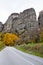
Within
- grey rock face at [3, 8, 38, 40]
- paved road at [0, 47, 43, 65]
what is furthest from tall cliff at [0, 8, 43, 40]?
paved road at [0, 47, 43, 65]

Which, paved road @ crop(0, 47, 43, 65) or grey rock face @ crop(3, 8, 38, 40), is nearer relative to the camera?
paved road @ crop(0, 47, 43, 65)

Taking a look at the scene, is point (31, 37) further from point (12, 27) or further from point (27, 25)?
point (12, 27)

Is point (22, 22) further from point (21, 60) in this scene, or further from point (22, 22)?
point (21, 60)

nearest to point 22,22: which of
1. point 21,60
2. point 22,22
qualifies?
point 22,22

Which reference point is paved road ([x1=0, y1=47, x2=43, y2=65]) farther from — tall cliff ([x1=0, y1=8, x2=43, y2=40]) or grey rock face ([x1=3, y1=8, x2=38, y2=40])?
grey rock face ([x1=3, y1=8, x2=38, y2=40])

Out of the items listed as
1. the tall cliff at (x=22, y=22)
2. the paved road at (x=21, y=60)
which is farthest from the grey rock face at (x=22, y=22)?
the paved road at (x=21, y=60)

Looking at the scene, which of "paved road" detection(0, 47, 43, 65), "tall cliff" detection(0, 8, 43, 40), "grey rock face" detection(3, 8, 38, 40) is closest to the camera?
"paved road" detection(0, 47, 43, 65)

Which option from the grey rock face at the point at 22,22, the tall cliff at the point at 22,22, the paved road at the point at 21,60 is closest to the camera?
the paved road at the point at 21,60

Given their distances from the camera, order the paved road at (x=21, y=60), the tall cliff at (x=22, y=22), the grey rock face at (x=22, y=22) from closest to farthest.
→ the paved road at (x=21, y=60)
the tall cliff at (x=22, y=22)
the grey rock face at (x=22, y=22)

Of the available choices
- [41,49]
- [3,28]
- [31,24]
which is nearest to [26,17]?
[31,24]

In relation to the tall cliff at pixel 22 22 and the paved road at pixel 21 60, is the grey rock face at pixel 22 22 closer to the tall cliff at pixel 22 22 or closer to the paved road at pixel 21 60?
the tall cliff at pixel 22 22

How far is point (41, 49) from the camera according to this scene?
3788cm

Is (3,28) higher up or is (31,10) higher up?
(31,10)

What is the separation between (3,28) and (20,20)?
29.0 metres
